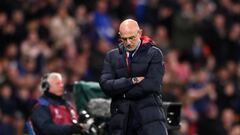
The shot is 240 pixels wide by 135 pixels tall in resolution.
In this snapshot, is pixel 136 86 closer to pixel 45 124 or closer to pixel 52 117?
pixel 45 124

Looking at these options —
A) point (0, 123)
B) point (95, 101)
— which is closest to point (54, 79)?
point (95, 101)

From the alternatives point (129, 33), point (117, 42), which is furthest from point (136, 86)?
point (117, 42)

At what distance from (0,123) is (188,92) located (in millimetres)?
4322

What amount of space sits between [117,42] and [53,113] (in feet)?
29.7

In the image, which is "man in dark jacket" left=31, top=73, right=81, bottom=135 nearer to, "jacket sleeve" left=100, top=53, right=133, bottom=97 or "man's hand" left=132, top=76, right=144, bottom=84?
"jacket sleeve" left=100, top=53, right=133, bottom=97

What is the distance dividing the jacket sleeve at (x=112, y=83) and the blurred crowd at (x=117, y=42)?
5.40 m

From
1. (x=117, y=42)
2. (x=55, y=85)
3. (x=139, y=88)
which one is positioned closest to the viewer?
(x=139, y=88)

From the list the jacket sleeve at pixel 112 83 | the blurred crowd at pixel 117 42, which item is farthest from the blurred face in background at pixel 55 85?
the blurred crowd at pixel 117 42

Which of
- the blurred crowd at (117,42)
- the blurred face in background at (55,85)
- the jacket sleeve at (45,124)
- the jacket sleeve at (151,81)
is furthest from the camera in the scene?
the blurred crowd at (117,42)

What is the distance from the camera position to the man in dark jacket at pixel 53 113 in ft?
47.0

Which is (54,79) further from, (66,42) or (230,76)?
(230,76)

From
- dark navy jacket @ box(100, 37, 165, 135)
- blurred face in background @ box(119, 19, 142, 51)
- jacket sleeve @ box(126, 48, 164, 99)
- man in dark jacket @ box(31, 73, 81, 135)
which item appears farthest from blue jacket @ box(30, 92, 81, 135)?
blurred face in background @ box(119, 19, 142, 51)

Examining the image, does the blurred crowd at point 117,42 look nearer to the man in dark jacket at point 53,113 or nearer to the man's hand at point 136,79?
the man in dark jacket at point 53,113

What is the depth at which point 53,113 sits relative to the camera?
1469 cm
